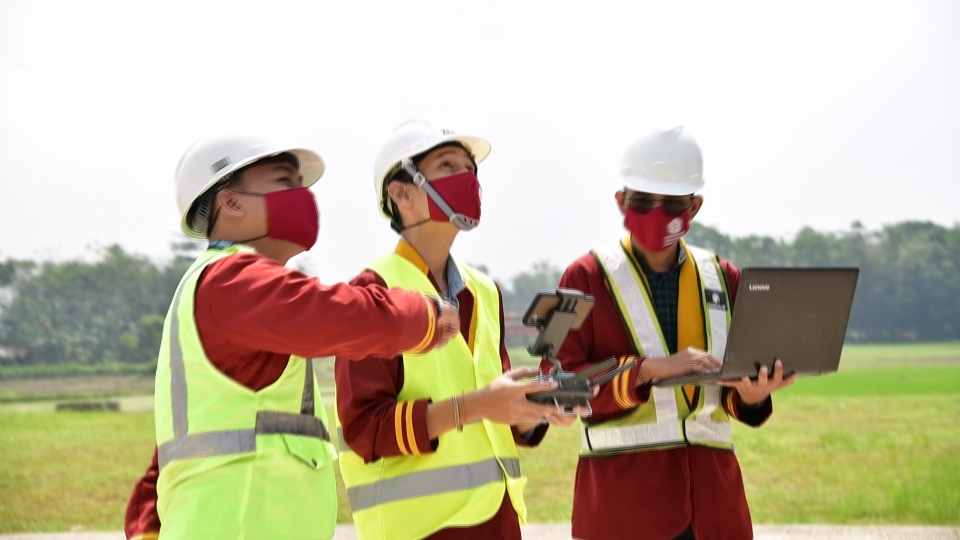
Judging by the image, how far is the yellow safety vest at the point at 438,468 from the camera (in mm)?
2535

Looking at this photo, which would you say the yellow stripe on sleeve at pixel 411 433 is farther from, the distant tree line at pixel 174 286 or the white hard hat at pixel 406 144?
the distant tree line at pixel 174 286

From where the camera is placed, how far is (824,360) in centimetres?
284

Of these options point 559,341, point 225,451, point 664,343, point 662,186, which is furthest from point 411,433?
point 662,186

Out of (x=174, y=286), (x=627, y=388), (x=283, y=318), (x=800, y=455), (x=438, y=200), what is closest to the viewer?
(x=283, y=318)

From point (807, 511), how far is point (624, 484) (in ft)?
15.9

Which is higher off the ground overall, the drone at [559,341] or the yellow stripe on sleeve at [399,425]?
the drone at [559,341]

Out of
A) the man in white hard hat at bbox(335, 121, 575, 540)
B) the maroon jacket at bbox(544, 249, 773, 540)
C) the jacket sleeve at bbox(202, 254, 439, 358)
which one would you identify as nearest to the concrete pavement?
the maroon jacket at bbox(544, 249, 773, 540)

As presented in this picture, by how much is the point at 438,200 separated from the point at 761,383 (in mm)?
1031

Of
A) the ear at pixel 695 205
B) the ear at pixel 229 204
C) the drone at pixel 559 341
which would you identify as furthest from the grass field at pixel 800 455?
the ear at pixel 229 204

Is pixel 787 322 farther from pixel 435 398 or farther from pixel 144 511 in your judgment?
pixel 144 511

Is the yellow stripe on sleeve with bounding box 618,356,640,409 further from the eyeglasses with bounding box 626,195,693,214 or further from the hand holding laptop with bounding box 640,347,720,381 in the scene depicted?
the eyeglasses with bounding box 626,195,693,214

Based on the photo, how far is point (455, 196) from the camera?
2748 mm

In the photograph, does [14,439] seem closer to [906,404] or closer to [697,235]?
[697,235]

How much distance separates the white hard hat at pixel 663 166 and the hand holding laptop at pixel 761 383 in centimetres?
64
